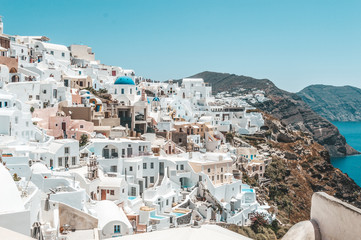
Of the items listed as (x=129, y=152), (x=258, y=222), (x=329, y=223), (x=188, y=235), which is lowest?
(x=258, y=222)

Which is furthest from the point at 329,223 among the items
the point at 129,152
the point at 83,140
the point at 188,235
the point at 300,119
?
the point at 300,119

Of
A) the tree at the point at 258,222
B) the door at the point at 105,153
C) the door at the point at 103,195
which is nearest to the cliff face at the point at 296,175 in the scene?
the tree at the point at 258,222

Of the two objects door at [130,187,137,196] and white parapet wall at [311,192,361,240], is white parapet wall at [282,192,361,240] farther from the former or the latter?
door at [130,187,137,196]

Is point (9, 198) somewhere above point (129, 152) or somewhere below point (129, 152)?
above

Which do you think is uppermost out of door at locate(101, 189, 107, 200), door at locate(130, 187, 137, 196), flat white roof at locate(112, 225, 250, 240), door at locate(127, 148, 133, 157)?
flat white roof at locate(112, 225, 250, 240)

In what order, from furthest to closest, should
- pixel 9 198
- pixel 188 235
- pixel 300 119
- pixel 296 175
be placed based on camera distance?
pixel 300 119, pixel 296 175, pixel 9 198, pixel 188 235

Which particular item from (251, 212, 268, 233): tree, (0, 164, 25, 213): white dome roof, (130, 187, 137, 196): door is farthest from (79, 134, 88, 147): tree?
(0, 164, 25, 213): white dome roof

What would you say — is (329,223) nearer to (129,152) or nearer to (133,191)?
(133,191)

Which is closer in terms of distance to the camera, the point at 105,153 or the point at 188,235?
the point at 188,235

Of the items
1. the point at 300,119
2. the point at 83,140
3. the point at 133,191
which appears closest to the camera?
the point at 133,191

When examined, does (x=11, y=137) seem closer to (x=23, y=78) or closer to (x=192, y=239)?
(x=23, y=78)

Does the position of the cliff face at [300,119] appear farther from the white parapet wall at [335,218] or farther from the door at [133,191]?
the white parapet wall at [335,218]

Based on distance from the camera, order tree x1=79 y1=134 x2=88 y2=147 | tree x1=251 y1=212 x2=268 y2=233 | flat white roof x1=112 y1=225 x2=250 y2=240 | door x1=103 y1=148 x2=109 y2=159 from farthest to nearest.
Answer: tree x1=251 y1=212 x2=268 y2=233
tree x1=79 y1=134 x2=88 y2=147
door x1=103 y1=148 x2=109 y2=159
flat white roof x1=112 y1=225 x2=250 y2=240

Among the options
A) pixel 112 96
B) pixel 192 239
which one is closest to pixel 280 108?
pixel 112 96
